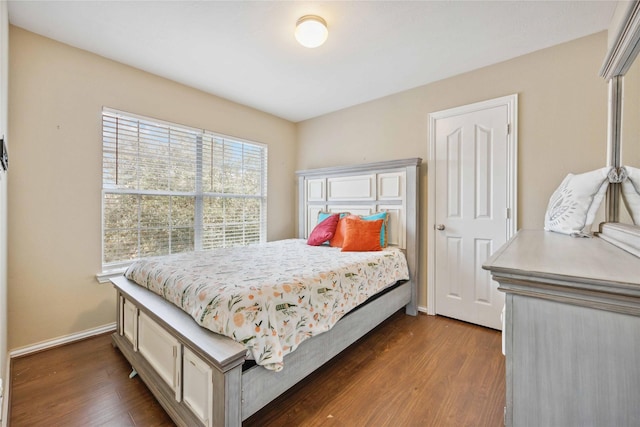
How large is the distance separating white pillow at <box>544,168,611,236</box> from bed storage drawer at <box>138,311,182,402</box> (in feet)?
7.20

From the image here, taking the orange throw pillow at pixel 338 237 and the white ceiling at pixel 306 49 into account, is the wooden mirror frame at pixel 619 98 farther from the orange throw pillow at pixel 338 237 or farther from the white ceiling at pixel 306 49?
the orange throw pillow at pixel 338 237

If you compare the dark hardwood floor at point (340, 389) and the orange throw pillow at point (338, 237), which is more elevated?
the orange throw pillow at point (338, 237)

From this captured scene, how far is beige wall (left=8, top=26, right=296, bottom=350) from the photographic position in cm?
207

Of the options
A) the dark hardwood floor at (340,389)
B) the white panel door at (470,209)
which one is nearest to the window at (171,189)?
the dark hardwood floor at (340,389)

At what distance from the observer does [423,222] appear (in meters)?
2.99

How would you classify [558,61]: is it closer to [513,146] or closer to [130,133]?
[513,146]

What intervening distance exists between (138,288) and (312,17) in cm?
234

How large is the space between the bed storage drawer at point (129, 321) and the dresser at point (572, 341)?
2.13 meters

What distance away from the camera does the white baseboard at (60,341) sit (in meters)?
2.07

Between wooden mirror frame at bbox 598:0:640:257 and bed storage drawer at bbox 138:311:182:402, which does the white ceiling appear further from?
bed storage drawer at bbox 138:311:182:402

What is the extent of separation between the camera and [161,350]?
5.17 ft

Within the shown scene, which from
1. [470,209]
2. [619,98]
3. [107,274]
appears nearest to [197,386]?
[107,274]

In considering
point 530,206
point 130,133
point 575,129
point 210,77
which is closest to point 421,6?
point 575,129

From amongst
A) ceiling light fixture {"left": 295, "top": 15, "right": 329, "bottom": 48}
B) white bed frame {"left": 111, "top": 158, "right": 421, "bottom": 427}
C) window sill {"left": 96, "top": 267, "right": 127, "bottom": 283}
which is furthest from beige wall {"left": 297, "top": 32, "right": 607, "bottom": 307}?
window sill {"left": 96, "top": 267, "right": 127, "bottom": 283}
